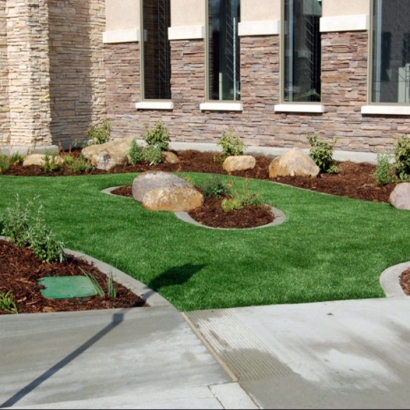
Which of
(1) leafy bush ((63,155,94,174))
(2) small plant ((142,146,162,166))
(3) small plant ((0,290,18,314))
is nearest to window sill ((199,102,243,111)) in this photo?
(2) small plant ((142,146,162,166))

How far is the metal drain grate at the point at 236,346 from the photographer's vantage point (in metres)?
5.80

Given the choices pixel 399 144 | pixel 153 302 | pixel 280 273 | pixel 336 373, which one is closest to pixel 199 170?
pixel 399 144

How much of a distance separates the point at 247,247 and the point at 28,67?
11.0 metres

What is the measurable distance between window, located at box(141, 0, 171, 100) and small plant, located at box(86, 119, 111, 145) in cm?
130

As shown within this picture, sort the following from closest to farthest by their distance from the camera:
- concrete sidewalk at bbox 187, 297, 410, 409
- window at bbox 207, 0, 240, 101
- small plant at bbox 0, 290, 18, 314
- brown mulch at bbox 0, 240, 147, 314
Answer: concrete sidewalk at bbox 187, 297, 410, 409 → small plant at bbox 0, 290, 18, 314 → brown mulch at bbox 0, 240, 147, 314 → window at bbox 207, 0, 240, 101

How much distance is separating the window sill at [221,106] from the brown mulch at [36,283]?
9.57 meters

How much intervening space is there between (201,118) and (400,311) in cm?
1202

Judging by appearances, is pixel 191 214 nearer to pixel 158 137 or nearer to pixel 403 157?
pixel 403 157

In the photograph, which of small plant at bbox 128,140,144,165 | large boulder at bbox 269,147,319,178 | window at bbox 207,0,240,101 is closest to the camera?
large boulder at bbox 269,147,319,178

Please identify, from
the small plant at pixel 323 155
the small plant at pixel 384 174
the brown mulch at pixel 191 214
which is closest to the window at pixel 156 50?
the brown mulch at pixel 191 214

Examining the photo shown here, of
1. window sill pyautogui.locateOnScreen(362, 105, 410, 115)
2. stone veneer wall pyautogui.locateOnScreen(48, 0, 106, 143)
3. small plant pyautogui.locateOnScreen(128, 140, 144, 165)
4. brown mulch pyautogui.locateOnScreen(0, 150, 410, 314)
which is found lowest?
brown mulch pyautogui.locateOnScreen(0, 150, 410, 314)

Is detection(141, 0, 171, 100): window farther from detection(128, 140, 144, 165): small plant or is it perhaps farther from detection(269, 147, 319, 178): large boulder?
detection(269, 147, 319, 178): large boulder

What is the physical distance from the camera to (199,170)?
1639 centimetres

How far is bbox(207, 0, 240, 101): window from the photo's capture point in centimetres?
1814
